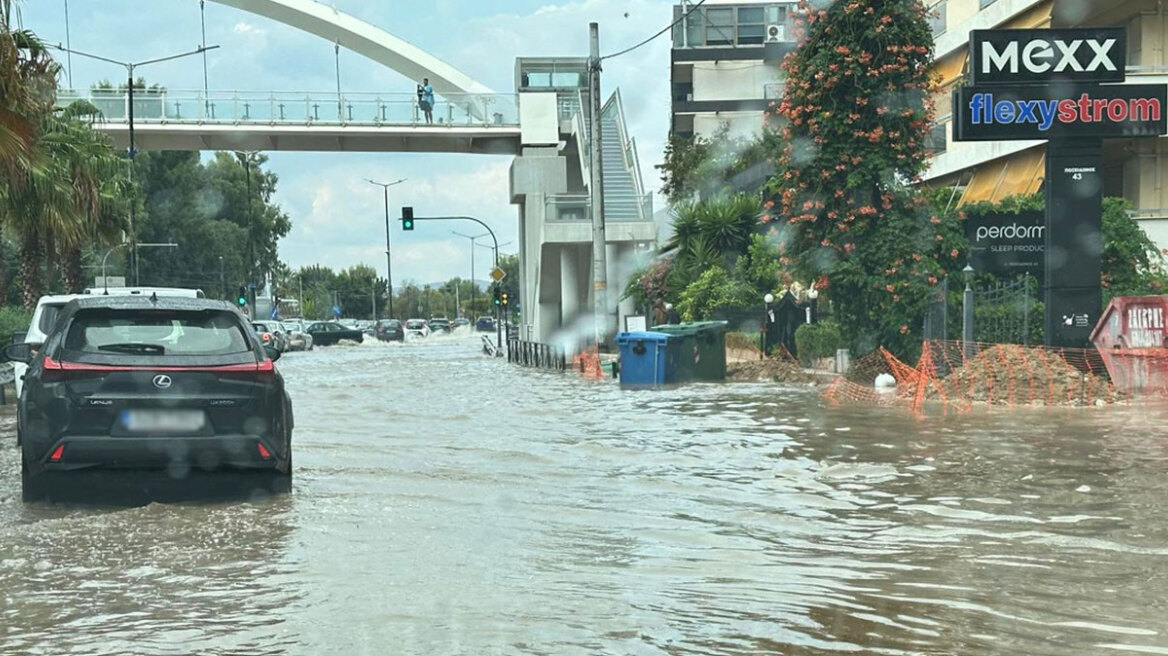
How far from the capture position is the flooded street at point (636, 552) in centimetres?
631

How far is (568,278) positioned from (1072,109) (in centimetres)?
2656

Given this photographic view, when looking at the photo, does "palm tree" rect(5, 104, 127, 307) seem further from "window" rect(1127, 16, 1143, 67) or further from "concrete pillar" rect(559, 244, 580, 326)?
"window" rect(1127, 16, 1143, 67)

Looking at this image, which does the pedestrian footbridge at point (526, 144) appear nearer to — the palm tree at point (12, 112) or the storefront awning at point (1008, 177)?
the storefront awning at point (1008, 177)

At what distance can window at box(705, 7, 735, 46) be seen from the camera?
212ft

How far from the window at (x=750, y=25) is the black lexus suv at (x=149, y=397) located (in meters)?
57.3

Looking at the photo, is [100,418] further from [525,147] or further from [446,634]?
[525,147]

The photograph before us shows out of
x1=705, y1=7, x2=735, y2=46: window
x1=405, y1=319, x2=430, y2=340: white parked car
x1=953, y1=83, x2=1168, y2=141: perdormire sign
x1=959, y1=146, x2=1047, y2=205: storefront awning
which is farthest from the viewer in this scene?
x1=405, y1=319, x2=430, y2=340: white parked car

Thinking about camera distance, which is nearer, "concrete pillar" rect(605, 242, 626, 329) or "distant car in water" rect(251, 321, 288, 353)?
"concrete pillar" rect(605, 242, 626, 329)

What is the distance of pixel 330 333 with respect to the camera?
72375mm

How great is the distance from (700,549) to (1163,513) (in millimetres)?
3434

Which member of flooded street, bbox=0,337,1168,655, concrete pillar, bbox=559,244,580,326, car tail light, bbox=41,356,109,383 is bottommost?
flooded street, bbox=0,337,1168,655

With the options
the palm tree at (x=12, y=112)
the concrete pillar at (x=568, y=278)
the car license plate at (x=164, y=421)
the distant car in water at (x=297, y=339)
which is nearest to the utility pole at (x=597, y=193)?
the concrete pillar at (x=568, y=278)

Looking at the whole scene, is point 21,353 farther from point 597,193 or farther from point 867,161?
point 597,193

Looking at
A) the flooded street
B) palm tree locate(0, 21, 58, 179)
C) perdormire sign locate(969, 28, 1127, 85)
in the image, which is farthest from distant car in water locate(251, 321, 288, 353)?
the flooded street
